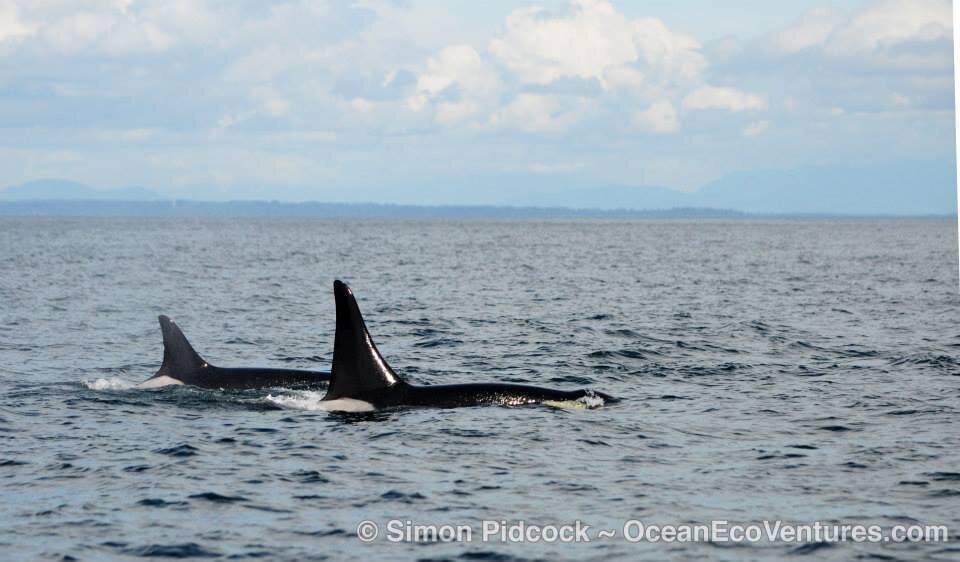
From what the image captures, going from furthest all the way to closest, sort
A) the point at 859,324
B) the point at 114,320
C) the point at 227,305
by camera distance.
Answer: the point at 227,305 → the point at 114,320 → the point at 859,324

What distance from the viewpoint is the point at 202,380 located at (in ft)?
77.3

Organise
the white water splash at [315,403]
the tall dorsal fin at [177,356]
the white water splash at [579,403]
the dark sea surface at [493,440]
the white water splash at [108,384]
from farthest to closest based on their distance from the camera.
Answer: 1. the white water splash at [108,384]
2. the tall dorsal fin at [177,356]
3. the white water splash at [579,403]
4. the white water splash at [315,403]
5. the dark sea surface at [493,440]

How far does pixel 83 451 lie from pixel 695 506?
900 cm

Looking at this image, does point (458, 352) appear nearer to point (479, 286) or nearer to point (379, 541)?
point (379, 541)

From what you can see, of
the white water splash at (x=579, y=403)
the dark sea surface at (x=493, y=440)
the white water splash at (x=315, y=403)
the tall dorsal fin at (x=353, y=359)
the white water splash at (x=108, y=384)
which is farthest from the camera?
the white water splash at (x=108, y=384)

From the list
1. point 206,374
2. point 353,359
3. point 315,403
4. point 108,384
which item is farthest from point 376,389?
point 108,384

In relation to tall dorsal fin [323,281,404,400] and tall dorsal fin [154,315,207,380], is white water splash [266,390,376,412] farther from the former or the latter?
tall dorsal fin [154,315,207,380]

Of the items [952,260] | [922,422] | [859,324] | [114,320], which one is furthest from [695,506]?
[952,260]

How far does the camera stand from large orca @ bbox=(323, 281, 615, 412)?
2039 cm

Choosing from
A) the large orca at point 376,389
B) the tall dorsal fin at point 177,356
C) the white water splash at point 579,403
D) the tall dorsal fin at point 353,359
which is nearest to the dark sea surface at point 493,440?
the white water splash at point 579,403

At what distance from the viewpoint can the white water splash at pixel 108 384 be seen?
24359mm

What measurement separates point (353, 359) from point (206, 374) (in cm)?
442

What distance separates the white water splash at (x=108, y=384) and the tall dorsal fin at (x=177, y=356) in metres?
0.85

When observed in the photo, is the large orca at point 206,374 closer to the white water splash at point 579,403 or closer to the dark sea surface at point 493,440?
the dark sea surface at point 493,440
